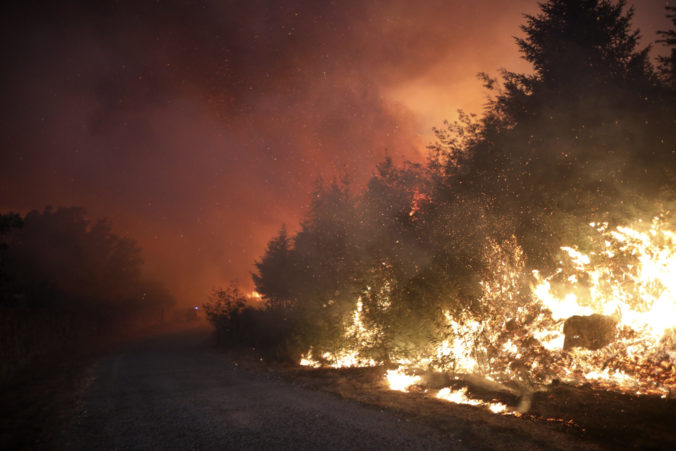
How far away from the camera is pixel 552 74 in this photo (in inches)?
696

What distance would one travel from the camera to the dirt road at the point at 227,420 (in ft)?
23.0

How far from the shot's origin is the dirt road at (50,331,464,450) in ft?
23.0

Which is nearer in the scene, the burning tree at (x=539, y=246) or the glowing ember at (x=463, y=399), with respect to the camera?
the glowing ember at (x=463, y=399)

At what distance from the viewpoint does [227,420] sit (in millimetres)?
8406

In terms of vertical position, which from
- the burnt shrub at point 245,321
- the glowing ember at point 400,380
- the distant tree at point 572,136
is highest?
the distant tree at point 572,136

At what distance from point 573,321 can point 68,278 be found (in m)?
48.2

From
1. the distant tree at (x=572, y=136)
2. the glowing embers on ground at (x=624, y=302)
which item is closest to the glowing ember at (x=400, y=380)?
the glowing embers on ground at (x=624, y=302)

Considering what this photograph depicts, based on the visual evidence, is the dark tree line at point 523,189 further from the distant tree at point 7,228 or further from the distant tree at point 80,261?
the distant tree at point 80,261

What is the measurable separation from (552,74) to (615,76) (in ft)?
8.28

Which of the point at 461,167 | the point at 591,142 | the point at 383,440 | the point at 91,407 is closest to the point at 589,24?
the point at 591,142

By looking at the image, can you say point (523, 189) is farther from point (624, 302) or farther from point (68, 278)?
point (68, 278)

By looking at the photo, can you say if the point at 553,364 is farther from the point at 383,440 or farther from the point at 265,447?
the point at 265,447

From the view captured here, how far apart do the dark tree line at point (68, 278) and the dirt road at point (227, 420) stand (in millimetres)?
16135

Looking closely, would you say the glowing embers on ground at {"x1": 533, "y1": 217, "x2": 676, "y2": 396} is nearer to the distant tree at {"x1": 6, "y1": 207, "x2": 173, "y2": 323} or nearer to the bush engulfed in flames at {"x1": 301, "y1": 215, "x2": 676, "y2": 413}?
the bush engulfed in flames at {"x1": 301, "y1": 215, "x2": 676, "y2": 413}
